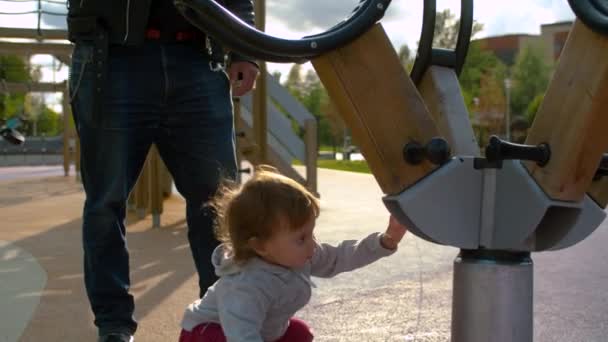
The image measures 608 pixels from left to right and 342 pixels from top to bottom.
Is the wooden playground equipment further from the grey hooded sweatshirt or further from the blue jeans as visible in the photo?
the blue jeans

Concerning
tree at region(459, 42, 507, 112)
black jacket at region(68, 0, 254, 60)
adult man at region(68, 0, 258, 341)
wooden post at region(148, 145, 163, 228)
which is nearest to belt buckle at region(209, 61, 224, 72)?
adult man at region(68, 0, 258, 341)

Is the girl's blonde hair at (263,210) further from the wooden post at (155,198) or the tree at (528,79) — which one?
the tree at (528,79)

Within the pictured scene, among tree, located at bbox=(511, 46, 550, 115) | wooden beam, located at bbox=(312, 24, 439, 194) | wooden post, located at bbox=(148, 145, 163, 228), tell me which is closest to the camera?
wooden beam, located at bbox=(312, 24, 439, 194)

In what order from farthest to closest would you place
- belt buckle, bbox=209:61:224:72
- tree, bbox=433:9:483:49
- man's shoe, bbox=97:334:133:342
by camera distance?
belt buckle, bbox=209:61:224:72, man's shoe, bbox=97:334:133:342, tree, bbox=433:9:483:49

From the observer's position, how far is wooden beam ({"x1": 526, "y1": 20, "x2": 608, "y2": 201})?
124 centimetres

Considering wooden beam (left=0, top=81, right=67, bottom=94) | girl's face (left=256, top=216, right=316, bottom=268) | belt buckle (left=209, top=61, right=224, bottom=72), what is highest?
belt buckle (left=209, top=61, right=224, bottom=72)

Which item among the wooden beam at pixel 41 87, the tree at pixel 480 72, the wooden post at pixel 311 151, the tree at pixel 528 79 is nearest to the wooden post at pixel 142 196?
the wooden post at pixel 311 151

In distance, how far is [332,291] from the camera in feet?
11.2

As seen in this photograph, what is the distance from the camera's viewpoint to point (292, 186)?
1.77 metres

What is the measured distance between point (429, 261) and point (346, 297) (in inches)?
42.0

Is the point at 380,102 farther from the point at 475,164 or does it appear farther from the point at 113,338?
the point at 113,338

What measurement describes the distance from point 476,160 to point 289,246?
56 cm

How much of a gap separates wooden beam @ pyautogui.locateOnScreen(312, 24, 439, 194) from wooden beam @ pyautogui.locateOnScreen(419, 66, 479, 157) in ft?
0.29

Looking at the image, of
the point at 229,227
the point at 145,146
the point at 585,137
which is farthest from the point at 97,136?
the point at 585,137
